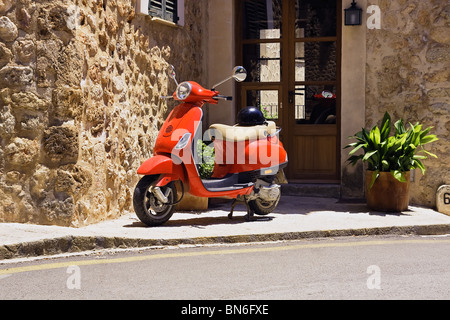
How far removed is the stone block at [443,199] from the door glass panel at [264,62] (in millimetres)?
2858

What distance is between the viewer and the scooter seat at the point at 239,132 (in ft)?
25.8

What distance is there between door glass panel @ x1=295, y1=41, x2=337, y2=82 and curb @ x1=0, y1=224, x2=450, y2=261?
3435 millimetres

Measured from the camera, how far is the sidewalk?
6.06 m

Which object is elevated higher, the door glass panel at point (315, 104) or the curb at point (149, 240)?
the door glass panel at point (315, 104)

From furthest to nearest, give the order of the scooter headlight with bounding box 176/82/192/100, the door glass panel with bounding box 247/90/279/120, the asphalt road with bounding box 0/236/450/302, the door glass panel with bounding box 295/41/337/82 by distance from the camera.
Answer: the door glass panel with bounding box 247/90/279/120 < the door glass panel with bounding box 295/41/337/82 < the scooter headlight with bounding box 176/82/192/100 < the asphalt road with bounding box 0/236/450/302

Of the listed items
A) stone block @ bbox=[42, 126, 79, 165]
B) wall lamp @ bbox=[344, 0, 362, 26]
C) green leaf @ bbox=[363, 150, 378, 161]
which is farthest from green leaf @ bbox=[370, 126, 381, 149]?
stone block @ bbox=[42, 126, 79, 165]

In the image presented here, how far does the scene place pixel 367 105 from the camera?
9.81m

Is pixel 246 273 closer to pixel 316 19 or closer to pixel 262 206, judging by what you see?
pixel 262 206

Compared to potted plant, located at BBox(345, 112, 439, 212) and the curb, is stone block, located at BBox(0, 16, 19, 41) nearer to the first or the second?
the curb

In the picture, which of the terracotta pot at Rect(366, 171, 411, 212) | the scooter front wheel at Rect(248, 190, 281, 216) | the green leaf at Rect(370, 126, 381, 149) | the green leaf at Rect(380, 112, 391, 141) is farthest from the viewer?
the green leaf at Rect(380, 112, 391, 141)

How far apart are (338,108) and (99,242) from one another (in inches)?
197

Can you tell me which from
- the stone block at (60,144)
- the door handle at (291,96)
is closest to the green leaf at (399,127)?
the door handle at (291,96)

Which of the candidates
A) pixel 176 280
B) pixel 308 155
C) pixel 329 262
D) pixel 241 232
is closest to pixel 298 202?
pixel 308 155

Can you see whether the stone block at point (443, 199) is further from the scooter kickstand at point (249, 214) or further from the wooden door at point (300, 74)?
the scooter kickstand at point (249, 214)
